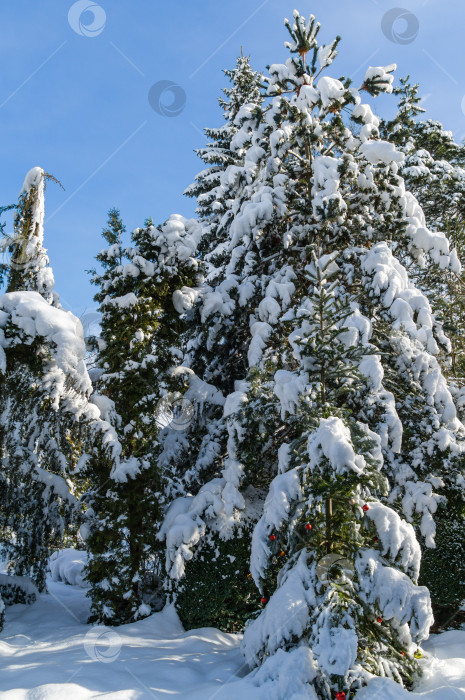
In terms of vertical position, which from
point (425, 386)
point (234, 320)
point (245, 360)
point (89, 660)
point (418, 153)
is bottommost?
point (89, 660)

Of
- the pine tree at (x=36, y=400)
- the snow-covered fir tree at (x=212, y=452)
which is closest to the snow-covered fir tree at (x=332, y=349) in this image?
the snow-covered fir tree at (x=212, y=452)

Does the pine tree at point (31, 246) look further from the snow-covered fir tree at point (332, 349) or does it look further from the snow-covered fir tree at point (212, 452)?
the snow-covered fir tree at point (332, 349)

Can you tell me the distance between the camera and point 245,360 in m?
8.47

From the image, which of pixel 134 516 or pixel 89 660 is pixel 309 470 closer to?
pixel 89 660

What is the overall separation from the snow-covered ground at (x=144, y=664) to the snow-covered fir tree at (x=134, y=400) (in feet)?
2.16

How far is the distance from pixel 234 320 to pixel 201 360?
3.48ft

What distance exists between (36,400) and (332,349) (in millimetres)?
3380

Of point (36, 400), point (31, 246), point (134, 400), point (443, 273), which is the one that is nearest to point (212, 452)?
point (134, 400)

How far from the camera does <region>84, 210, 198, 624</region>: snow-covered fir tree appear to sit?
6398 millimetres

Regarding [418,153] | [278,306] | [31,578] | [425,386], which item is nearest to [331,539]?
[425,386]

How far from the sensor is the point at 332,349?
449 centimetres

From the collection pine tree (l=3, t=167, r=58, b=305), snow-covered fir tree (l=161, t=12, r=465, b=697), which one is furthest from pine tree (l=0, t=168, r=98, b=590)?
snow-covered fir tree (l=161, t=12, r=465, b=697)

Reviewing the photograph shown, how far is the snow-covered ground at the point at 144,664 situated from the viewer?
3.77m

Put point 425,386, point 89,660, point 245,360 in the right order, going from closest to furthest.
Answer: point 89,660 → point 425,386 → point 245,360
